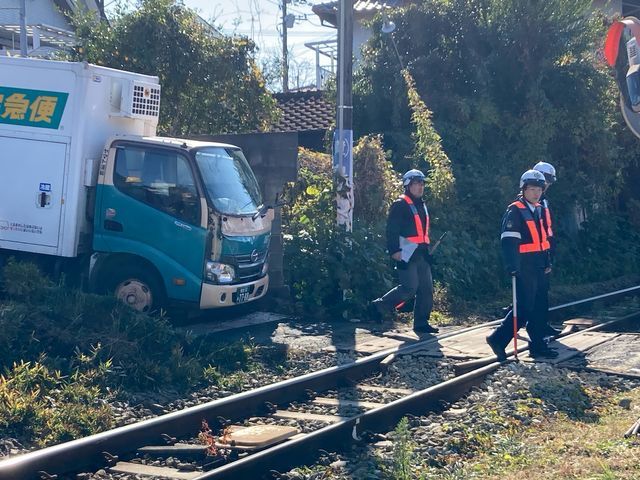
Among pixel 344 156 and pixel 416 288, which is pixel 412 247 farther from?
pixel 344 156

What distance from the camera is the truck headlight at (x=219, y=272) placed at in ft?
38.4

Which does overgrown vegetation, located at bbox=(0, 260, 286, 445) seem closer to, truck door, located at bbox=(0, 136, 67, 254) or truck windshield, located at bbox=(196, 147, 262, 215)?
truck door, located at bbox=(0, 136, 67, 254)

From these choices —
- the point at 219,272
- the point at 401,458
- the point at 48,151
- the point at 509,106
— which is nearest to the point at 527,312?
the point at 219,272

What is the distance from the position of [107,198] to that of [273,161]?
3.20m

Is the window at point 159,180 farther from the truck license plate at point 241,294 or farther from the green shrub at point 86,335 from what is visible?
the green shrub at point 86,335

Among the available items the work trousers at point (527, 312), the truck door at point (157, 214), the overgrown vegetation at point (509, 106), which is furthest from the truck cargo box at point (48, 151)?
the overgrown vegetation at point (509, 106)

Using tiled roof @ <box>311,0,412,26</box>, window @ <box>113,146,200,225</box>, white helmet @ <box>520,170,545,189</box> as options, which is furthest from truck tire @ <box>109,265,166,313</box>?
tiled roof @ <box>311,0,412,26</box>

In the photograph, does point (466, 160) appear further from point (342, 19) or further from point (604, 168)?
point (342, 19)

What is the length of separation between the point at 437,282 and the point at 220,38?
21.2 ft

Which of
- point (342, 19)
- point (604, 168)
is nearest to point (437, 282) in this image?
point (342, 19)

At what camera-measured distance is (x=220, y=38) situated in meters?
17.9

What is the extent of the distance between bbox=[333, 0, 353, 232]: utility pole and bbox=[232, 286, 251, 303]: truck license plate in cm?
258

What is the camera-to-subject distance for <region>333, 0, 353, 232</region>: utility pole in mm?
14000

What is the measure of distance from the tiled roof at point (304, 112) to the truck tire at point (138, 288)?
13.2 meters
